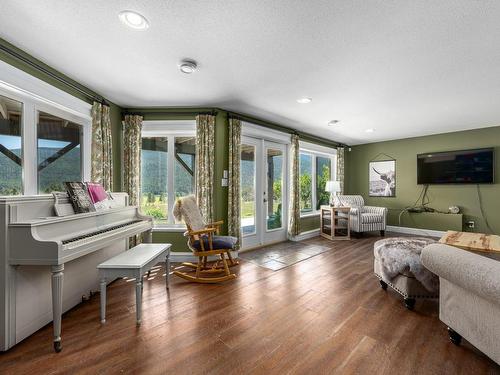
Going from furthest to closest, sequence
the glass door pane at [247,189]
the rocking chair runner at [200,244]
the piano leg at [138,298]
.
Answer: the glass door pane at [247,189] < the rocking chair runner at [200,244] < the piano leg at [138,298]

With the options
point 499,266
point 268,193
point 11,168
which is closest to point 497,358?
point 499,266

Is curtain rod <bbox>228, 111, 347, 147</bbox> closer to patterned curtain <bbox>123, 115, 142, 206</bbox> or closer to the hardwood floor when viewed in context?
patterned curtain <bbox>123, 115, 142, 206</bbox>

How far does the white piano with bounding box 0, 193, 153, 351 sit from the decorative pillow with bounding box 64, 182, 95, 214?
133 mm

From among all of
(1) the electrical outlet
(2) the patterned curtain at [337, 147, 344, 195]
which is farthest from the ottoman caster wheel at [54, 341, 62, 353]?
(1) the electrical outlet

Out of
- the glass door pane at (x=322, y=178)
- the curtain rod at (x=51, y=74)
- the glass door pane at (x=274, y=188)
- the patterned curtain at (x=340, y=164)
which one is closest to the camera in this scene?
the curtain rod at (x=51, y=74)

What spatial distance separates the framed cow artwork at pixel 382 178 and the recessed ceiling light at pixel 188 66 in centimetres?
551

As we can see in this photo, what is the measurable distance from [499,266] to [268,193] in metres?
3.44

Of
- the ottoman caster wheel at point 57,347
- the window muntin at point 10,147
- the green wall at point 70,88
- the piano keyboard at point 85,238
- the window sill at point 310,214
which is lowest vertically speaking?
the ottoman caster wheel at point 57,347

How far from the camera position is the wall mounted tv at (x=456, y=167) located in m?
4.56

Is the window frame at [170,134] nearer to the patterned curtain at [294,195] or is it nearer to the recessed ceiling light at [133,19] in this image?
the recessed ceiling light at [133,19]

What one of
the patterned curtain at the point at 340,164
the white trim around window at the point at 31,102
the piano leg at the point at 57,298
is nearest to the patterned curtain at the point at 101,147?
the white trim around window at the point at 31,102

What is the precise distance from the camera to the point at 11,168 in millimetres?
2084

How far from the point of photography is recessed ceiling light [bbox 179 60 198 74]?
2213 millimetres

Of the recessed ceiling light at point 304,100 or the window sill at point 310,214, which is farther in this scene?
the window sill at point 310,214
